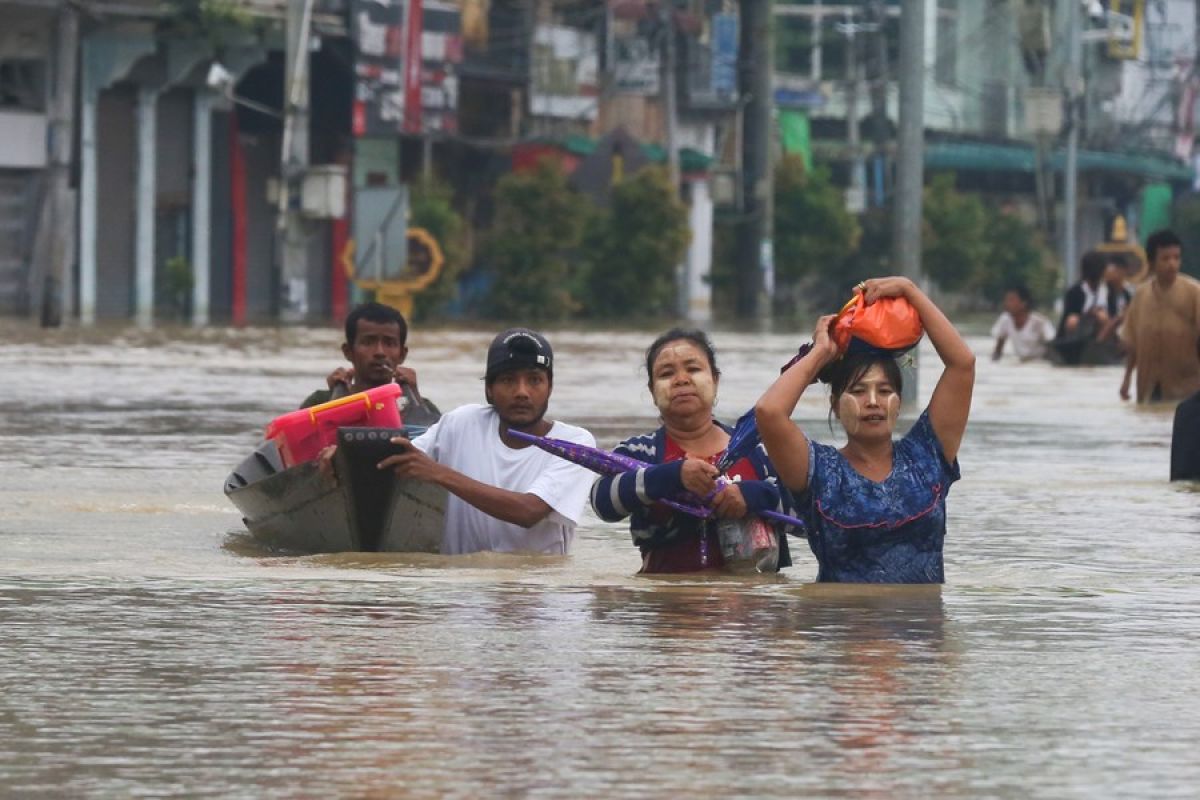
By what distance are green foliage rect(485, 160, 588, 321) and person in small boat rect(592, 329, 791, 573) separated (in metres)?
40.9

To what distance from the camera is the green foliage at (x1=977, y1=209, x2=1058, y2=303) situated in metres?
68.6

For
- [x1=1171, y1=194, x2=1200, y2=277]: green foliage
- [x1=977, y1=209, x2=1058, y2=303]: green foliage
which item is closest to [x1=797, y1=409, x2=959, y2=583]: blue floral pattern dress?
[x1=977, y1=209, x2=1058, y2=303]: green foliage

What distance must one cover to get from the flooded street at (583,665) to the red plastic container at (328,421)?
0.41m

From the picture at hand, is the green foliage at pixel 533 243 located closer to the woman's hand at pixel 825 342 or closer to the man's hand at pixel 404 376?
the man's hand at pixel 404 376

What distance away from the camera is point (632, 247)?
52406 millimetres

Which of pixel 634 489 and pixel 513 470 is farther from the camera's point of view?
pixel 513 470

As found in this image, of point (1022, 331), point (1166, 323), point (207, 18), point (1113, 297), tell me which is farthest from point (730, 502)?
point (207, 18)

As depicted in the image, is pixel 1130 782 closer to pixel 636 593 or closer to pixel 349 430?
pixel 636 593

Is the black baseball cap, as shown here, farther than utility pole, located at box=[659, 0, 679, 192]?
No

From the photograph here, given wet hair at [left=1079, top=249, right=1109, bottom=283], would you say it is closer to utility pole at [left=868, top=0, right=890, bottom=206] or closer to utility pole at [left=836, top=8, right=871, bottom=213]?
utility pole at [left=836, top=8, right=871, bottom=213]

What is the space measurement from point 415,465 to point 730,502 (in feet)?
4.76

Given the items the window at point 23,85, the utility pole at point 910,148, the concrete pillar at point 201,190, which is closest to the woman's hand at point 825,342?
the utility pole at point 910,148

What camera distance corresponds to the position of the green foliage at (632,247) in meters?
52.6

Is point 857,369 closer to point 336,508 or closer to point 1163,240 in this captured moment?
point 336,508
